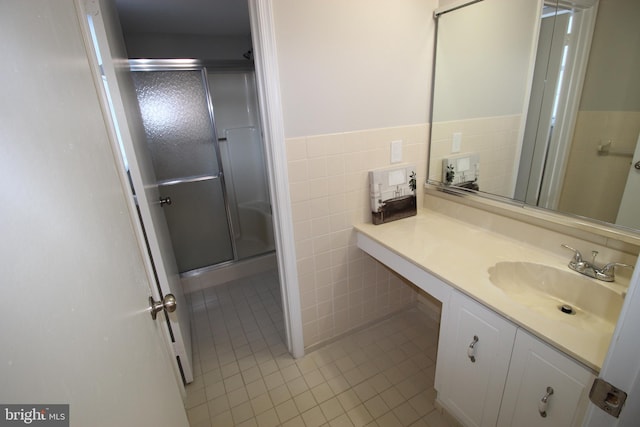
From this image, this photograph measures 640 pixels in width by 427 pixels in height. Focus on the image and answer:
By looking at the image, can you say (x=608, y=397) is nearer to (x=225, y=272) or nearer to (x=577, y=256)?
(x=577, y=256)

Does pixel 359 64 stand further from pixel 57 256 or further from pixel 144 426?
pixel 144 426

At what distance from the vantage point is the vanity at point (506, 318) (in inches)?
35.7

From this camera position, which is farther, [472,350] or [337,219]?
[337,219]

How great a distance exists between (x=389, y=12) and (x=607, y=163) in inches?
47.0

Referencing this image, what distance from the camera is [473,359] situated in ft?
3.94

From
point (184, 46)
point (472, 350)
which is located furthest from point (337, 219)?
point (184, 46)

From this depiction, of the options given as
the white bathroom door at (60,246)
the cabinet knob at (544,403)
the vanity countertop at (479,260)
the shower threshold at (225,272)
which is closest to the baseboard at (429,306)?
the vanity countertop at (479,260)

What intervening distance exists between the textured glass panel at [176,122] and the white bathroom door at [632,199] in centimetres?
274

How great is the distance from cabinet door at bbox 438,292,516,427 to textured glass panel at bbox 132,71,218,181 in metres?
2.38

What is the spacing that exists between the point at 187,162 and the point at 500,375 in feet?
8.81

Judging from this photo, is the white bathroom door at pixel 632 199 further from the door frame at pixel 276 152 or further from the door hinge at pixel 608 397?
the door frame at pixel 276 152

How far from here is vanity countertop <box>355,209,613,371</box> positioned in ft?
2.89

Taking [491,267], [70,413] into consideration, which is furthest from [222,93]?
[70,413]

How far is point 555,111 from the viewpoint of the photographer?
52.2 inches
